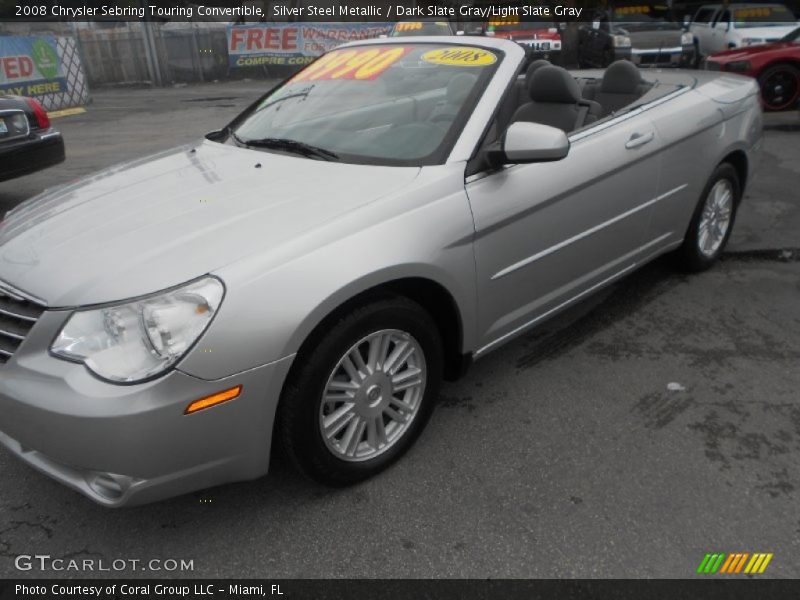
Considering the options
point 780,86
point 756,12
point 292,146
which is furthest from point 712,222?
point 756,12

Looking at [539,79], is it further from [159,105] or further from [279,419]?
[159,105]

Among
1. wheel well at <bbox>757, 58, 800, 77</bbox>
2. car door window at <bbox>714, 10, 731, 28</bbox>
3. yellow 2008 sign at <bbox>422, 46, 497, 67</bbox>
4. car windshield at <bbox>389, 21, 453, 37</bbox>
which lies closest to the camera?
yellow 2008 sign at <bbox>422, 46, 497, 67</bbox>

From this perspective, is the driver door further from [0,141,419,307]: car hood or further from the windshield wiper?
the windshield wiper

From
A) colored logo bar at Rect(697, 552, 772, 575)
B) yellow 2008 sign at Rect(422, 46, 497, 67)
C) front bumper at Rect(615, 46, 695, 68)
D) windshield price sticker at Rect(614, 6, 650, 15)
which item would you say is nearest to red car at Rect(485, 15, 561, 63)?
front bumper at Rect(615, 46, 695, 68)

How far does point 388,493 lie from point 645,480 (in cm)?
95

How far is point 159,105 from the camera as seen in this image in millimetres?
15023

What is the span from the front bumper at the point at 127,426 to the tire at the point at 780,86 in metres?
10.8

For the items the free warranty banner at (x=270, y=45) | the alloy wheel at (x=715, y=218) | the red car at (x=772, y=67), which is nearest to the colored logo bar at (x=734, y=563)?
the alloy wheel at (x=715, y=218)

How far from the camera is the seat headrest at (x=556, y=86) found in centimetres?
364

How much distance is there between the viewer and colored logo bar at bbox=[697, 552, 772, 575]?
6.83 feet

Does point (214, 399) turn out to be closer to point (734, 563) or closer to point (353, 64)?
point (734, 563)

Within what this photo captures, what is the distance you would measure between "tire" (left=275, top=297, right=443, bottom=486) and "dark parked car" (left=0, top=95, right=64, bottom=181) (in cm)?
484

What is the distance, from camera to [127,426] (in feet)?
6.10

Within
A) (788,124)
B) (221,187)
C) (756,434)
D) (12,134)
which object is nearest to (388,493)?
(221,187)
